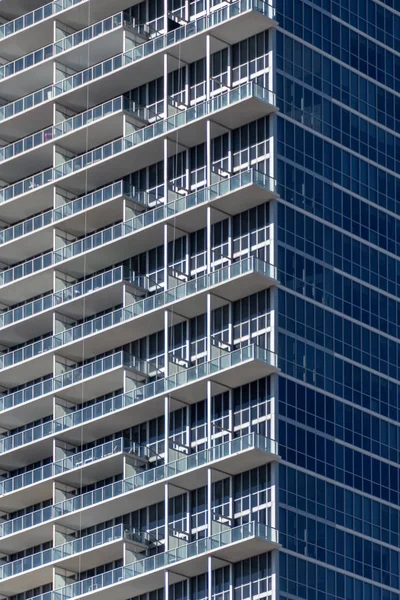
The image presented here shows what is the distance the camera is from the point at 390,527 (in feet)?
470

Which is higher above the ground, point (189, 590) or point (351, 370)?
point (351, 370)

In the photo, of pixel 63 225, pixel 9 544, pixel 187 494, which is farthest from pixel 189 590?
pixel 63 225

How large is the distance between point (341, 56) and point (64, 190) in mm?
17291

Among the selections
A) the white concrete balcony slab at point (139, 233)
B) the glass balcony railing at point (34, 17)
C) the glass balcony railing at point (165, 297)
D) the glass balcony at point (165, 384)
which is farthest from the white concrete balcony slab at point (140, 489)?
the glass balcony railing at point (34, 17)

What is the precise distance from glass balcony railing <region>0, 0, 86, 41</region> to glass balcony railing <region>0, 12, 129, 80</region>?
5.46 feet

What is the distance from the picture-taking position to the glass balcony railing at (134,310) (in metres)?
140

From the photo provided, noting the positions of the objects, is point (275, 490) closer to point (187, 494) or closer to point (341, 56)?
point (187, 494)

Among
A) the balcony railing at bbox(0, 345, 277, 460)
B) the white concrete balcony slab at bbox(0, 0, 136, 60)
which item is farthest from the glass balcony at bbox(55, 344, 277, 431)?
the white concrete balcony slab at bbox(0, 0, 136, 60)

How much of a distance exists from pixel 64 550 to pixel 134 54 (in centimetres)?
2739

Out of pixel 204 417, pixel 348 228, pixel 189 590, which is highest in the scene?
pixel 348 228

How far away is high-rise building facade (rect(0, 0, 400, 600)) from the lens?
456 feet

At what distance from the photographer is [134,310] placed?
5728 inches

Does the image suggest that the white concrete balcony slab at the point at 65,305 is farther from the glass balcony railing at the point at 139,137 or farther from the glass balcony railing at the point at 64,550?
the glass balcony railing at the point at 64,550

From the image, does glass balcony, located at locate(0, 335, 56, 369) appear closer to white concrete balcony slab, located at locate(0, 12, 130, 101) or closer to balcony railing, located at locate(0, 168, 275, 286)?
balcony railing, located at locate(0, 168, 275, 286)
